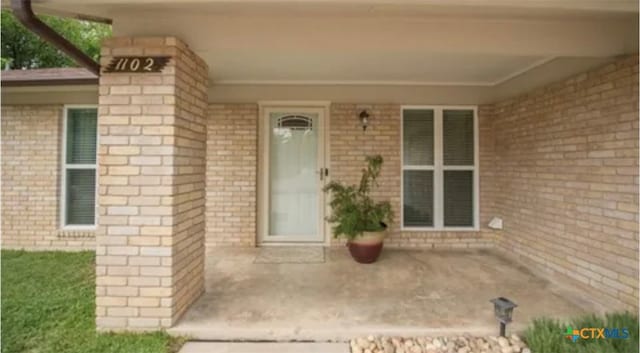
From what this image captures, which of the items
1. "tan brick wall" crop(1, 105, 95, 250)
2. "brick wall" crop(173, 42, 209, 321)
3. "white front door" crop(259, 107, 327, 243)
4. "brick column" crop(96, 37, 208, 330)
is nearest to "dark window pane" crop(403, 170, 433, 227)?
"white front door" crop(259, 107, 327, 243)

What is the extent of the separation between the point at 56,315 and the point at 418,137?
4.77 m

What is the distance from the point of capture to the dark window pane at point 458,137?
495cm

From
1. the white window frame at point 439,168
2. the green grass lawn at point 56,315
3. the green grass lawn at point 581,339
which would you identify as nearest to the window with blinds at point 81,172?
the green grass lawn at point 56,315

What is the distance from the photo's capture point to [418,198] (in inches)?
195

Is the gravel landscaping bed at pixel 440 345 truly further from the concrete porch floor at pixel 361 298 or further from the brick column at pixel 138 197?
the brick column at pixel 138 197

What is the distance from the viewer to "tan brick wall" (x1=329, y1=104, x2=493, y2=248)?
483 centimetres

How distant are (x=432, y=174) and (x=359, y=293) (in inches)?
101

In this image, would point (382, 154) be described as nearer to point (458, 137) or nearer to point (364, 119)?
point (364, 119)

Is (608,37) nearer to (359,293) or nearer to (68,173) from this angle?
(359,293)

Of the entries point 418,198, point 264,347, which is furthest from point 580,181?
point 264,347

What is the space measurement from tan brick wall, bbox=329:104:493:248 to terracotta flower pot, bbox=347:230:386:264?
827 mm

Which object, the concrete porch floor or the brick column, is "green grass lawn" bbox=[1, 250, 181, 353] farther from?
the concrete porch floor

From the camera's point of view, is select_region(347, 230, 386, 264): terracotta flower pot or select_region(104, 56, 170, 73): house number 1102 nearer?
select_region(104, 56, 170, 73): house number 1102
